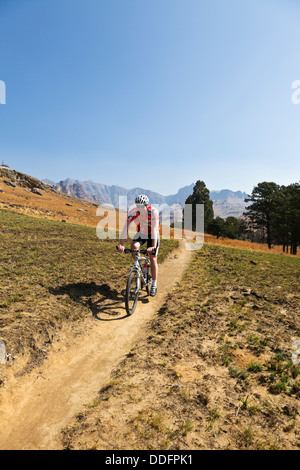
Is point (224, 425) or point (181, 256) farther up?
point (181, 256)

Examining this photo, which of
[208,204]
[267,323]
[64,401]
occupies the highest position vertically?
[208,204]

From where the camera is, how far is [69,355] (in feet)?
18.8

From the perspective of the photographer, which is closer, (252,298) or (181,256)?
(252,298)

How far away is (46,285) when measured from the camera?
336 inches

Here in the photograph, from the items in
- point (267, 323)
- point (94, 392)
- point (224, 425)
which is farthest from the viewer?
point (267, 323)

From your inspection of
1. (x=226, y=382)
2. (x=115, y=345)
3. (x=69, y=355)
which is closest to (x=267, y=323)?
(x=226, y=382)

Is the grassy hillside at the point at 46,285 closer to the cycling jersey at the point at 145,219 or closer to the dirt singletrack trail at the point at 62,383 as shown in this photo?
the dirt singletrack trail at the point at 62,383

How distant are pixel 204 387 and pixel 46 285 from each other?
664cm

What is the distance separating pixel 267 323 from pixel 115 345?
4858 mm

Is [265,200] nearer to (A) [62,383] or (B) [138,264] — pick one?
(B) [138,264]

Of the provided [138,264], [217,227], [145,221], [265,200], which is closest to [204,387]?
[138,264]

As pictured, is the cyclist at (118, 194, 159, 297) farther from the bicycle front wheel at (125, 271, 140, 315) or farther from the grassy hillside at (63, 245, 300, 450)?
the grassy hillside at (63, 245, 300, 450)

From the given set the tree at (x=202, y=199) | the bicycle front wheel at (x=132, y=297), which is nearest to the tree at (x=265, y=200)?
the tree at (x=202, y=199)
